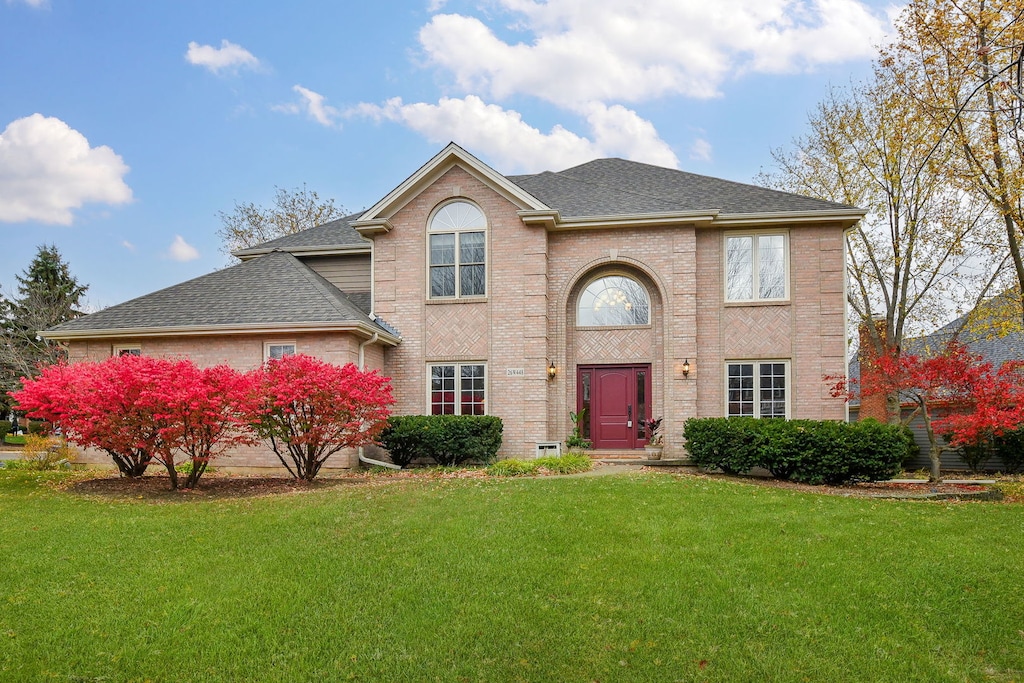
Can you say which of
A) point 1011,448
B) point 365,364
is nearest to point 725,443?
point 365,364

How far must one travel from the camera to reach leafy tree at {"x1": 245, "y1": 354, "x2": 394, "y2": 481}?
11.9 meters

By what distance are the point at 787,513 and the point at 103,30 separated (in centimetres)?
1637

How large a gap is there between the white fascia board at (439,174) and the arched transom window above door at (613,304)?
8.37 feet

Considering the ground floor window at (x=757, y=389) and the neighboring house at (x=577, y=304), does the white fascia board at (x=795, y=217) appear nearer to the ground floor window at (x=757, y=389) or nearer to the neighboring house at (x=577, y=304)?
the neighboring house at (x=577, y=304)

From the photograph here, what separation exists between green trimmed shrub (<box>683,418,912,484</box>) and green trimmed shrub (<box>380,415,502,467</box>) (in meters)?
5.04

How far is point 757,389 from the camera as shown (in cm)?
1638

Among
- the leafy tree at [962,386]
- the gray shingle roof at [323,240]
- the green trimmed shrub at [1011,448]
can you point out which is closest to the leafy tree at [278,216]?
the gray shingle roof at [323,240]

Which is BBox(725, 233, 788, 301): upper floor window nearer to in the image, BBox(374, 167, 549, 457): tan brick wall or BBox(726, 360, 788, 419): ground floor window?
BBox(726, 360, 788, 419): ground floor window

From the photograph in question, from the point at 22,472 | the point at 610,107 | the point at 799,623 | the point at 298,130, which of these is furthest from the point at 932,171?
the point at 22,472

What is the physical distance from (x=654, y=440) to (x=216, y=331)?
33.5ft

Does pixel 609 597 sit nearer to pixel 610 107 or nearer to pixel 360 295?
pixel 360 295

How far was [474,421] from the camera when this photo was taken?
15055mm

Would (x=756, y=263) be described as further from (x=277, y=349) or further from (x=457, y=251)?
(x=277, y=349)

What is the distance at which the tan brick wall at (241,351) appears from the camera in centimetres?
1486
